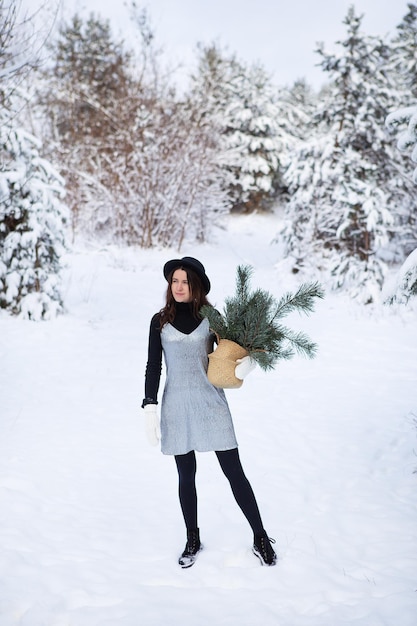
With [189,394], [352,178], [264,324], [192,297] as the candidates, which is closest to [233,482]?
[189,394]

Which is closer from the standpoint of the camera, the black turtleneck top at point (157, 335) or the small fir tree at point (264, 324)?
the small fir tree at point (264, 324)

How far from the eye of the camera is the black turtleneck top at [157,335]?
9.27ft

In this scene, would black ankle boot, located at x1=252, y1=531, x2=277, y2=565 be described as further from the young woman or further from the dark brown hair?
the dark brown hair

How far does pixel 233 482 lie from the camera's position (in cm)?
282

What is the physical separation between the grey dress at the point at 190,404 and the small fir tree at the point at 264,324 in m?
0.19

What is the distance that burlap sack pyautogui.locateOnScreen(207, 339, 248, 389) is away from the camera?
2684 millimetres

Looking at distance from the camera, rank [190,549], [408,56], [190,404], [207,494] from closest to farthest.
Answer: [190,404] → [190,549] → [207,494] → [408,56]

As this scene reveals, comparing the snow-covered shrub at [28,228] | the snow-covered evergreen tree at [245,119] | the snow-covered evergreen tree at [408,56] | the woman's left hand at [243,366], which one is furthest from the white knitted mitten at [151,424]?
the snow-covered evergreen tree at [245,119]

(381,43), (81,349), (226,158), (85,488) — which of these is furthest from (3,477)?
(226,158)

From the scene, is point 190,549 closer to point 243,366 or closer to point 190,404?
point 190,404

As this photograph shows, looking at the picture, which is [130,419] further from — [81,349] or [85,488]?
[81,349]

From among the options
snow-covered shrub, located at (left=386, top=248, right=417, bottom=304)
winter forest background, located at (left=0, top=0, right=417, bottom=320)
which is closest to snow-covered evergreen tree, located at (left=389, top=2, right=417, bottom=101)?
winter forest background, located at (left=0, top=0, right=417, bottom=320)

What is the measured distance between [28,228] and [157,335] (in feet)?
18.3

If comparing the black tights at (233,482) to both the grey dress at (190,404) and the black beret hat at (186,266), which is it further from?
the black beret hat at (186,266)
